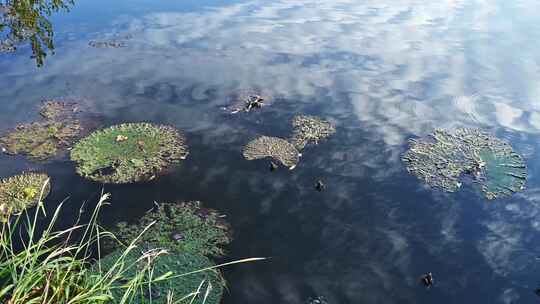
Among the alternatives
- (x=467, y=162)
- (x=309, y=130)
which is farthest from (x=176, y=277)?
(x=467, y=162)

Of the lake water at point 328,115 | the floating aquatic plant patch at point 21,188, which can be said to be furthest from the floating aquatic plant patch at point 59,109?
the floating aquatic plant patch at point 21,188

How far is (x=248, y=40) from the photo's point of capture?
14.4m

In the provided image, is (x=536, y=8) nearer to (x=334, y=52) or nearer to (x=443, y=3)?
(x=443, y=3)

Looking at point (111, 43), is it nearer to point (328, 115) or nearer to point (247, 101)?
point (247, 101)

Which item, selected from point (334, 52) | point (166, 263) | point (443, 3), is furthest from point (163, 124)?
point (443, 3)

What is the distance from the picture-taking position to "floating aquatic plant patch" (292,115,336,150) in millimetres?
9328

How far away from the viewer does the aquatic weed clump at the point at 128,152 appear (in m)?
8.17

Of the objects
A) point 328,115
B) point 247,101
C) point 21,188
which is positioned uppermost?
point 247,101

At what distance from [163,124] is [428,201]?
242 inches

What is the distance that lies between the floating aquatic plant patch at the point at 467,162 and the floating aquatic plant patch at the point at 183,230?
13.9 ft

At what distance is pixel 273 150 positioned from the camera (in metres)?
8.99

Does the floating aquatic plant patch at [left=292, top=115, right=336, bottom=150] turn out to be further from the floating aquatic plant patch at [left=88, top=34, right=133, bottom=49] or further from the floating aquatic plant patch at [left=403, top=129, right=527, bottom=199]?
the floating aquatic plant patch at [left=88, top=34, right=133, bottom=49]

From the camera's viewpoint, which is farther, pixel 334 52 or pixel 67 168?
pixel 334 52

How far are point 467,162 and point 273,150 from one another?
4.11 meters
